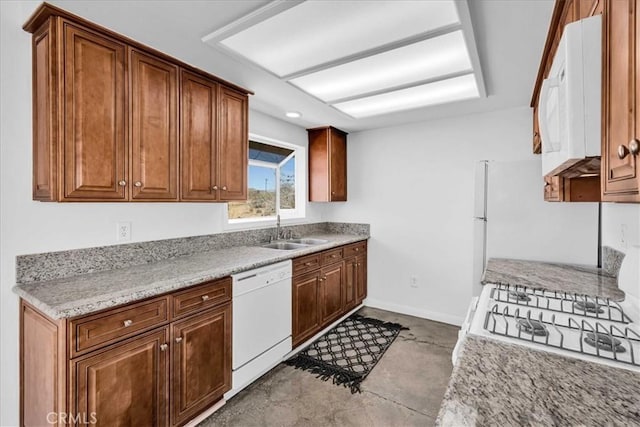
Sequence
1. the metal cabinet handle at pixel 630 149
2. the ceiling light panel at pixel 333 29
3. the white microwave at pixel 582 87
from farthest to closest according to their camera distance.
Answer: the ceiling light panel at pixel 333 29
the white microwave at pixel 582 87
the metal cabinet handle at pixel 630 149

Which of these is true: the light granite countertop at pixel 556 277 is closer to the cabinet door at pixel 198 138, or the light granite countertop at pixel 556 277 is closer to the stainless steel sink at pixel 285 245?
the stainless steel sink at pixel 285 245

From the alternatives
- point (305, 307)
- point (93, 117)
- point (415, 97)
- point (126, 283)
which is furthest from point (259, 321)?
point (415, 97)

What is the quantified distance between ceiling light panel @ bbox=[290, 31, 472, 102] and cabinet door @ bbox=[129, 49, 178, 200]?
0.89 metres

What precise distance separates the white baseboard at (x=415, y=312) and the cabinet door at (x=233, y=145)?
7.75ft

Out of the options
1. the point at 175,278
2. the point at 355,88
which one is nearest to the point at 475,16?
the point at 355,88

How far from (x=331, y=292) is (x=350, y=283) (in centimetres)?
46

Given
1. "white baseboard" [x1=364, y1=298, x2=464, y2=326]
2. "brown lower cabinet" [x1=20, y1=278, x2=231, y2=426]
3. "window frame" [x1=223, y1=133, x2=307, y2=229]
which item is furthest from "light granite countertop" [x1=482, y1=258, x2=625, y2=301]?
"window frame" [x1=223, y1=133, x2=307, y2=229]

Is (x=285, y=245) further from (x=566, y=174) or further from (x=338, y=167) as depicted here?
(x=566, y=174)

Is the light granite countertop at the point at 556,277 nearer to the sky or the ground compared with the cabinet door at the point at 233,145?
nearer to the ground

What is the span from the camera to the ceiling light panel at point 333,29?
1399 millimetres

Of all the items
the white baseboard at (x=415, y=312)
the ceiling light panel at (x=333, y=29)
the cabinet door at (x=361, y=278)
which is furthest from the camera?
the cabinet door at (x=361, y=278)

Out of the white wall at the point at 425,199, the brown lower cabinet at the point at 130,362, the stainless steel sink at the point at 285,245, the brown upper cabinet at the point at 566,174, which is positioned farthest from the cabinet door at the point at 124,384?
the white wall at the point at 425,199

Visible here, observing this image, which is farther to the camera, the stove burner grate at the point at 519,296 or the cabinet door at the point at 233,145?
the cabinet door at the point at 233,145

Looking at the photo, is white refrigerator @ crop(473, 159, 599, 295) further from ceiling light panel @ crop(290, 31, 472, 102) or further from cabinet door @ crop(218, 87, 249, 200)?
cabinet door @ crop(218, 87, 249, 200)
